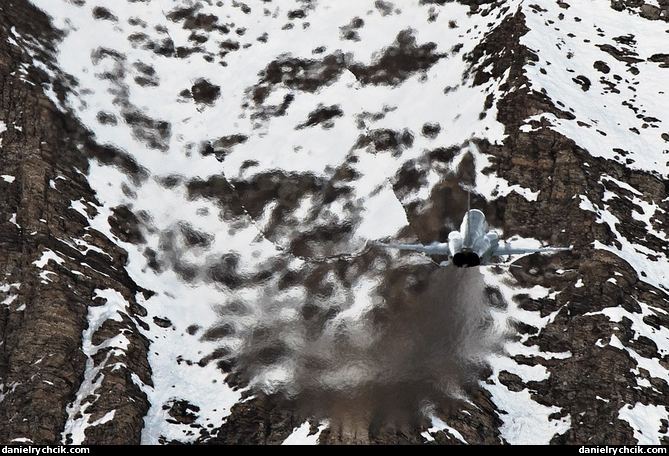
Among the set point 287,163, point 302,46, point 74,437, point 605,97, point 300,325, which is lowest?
point 74,437

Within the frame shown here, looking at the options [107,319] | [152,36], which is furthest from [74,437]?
[152,36]

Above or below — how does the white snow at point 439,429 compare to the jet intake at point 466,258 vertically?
below

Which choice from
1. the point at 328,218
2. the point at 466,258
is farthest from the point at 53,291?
the point at 466,258

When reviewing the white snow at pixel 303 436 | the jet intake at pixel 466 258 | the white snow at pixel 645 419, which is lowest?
the white snow at pixel 303 436

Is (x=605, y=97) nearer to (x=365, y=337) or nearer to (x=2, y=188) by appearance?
(x=365, y=337)

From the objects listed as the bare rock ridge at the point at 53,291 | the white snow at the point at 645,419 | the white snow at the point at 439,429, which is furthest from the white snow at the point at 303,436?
the white snow at the point at 645,419

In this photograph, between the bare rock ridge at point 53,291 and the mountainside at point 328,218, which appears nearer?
the bare rock ridge at point 53,291

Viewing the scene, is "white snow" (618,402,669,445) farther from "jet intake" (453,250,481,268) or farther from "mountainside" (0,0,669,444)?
"jet intake" (453,250,481,268)

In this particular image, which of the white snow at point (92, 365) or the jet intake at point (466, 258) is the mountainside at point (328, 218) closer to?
the white snow at point (92, 365)

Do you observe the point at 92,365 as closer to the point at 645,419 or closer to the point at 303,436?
the point at 303,436
